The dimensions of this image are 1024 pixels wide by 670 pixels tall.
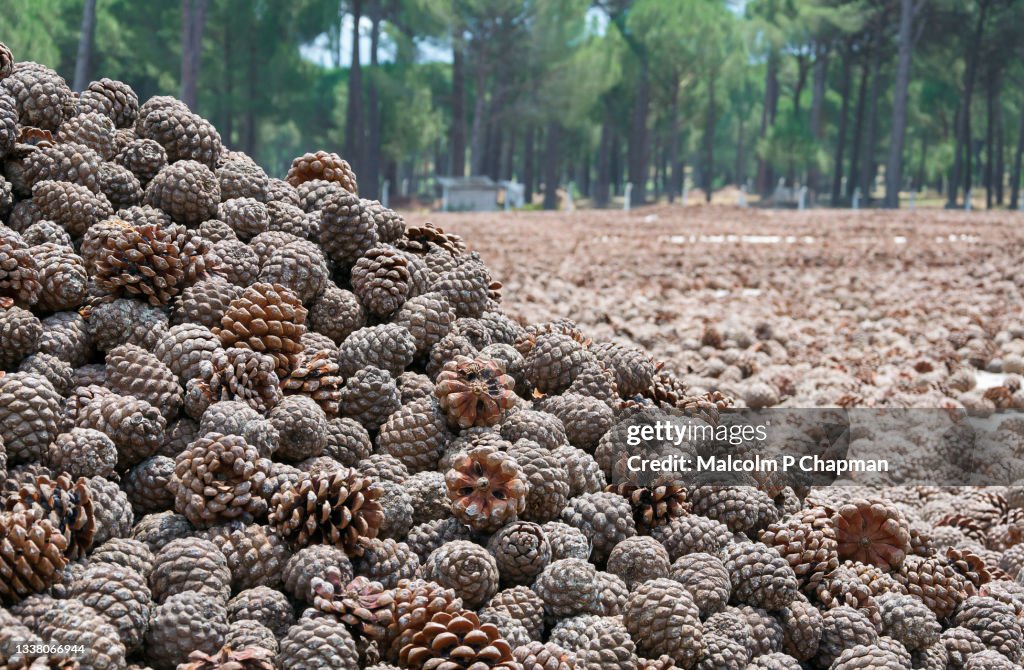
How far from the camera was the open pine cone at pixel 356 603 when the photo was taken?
2004 mm

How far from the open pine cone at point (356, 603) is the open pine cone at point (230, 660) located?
0.65 ft

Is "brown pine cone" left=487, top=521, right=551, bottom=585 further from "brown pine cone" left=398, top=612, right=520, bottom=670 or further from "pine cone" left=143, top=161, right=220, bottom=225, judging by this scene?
"pine cone" left=143, top=161, right=220, bottom=225

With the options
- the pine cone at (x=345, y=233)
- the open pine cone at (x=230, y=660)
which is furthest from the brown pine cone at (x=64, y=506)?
the pine cone at (x=345, y=233)

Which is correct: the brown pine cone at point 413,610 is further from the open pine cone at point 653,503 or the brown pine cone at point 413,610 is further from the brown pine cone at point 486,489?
the open pine cone at point 653,503

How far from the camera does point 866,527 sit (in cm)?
280

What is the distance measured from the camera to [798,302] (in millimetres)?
8539

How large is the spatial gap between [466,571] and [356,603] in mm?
246

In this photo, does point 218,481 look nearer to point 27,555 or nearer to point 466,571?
point 27,555

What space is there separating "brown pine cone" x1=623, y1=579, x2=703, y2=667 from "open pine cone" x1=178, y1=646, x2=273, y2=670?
82 cm

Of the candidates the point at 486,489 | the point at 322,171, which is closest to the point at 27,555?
the point at 486,489

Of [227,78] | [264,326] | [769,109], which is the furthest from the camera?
[769,109]

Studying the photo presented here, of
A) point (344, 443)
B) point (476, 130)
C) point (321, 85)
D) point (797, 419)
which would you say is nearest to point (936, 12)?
point (476, 130)

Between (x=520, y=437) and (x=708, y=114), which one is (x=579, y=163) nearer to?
(x=708, y=114)

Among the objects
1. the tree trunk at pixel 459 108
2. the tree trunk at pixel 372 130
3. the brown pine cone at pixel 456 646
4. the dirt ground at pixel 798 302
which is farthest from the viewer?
the tree trunk at pixel 459 108
